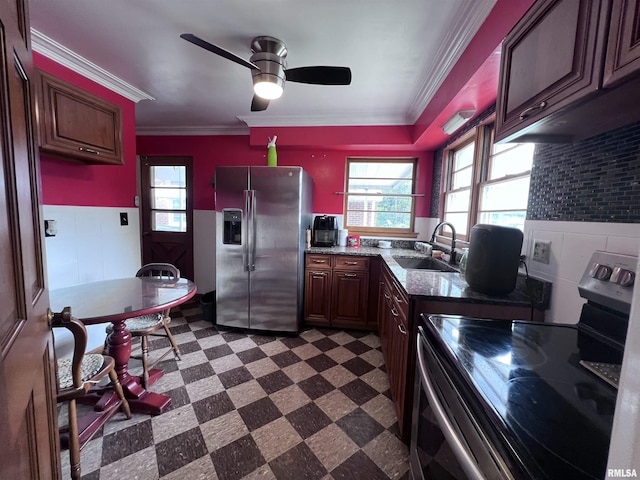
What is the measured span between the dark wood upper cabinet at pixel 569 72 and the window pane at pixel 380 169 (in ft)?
6.94

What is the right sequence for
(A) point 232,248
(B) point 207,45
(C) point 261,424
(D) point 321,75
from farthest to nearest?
1. (A) point 232,248
2. (D) point 321,75
3. (C) point 261,424
4. (B) point 207,45

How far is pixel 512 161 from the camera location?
1.75 m

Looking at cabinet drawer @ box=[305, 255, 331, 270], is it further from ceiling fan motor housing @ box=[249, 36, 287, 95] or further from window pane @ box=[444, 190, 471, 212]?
ceiling fan motor housing @ box=[249, 36, 287, 95]

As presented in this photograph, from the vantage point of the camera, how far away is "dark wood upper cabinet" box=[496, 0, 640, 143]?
1.97 feet

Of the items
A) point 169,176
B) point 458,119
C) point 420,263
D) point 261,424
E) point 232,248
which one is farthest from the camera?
point 169,176

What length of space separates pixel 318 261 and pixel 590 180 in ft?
6.78

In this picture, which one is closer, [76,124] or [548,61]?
[548,61]

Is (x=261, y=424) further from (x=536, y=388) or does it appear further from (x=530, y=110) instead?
(x=530, y=110)

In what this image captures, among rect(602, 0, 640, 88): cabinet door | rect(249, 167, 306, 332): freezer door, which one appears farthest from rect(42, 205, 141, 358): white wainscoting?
rect(602, 0, 640, 88): cabinet door

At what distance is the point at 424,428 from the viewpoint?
35.1 inches

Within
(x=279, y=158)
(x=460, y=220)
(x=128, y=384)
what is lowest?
(x=128, y=384)

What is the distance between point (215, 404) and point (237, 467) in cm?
48

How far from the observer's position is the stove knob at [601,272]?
837mm

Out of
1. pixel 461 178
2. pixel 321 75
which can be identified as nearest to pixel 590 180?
pixel 321 75
